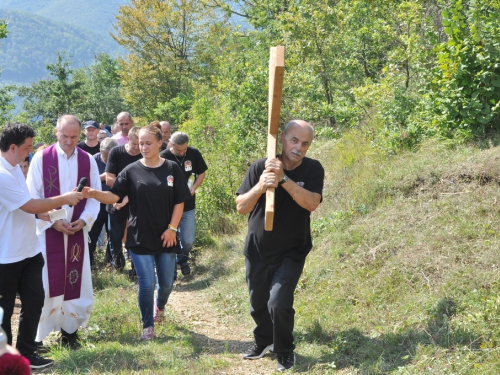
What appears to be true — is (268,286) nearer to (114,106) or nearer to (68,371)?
(68,371)

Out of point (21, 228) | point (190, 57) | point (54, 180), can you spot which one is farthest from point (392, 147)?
point (190, 57)

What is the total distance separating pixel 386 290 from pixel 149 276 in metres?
2.46

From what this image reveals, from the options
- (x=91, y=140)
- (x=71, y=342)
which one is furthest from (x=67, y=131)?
(x=91, y=140)

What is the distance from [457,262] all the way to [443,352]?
140 centimetres

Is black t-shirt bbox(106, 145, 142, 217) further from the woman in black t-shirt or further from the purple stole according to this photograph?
the woman in black t-shirt

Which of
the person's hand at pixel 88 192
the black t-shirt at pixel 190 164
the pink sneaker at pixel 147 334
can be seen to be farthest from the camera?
the black t-shirt at pixel 190 164

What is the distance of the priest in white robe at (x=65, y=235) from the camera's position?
250 inches

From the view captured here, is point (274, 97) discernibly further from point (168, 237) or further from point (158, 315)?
point (158, 315)

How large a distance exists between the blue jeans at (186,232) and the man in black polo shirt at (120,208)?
33.9 inches

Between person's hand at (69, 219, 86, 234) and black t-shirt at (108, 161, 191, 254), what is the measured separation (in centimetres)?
47

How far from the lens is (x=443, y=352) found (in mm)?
5215

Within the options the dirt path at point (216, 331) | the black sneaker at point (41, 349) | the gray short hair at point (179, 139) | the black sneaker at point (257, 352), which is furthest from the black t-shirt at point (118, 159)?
the black sneaker at point (257, 352)

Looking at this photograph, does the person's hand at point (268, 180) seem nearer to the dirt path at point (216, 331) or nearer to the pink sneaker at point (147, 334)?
the dirt path at point (216, 331)

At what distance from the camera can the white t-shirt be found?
17.8 ft
